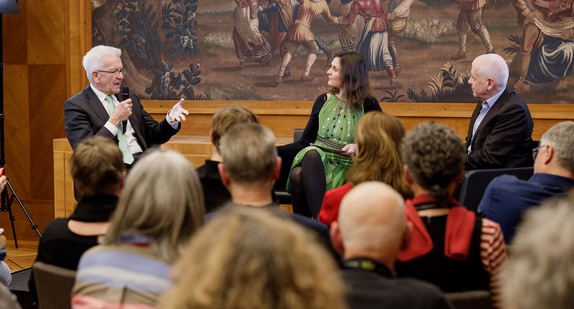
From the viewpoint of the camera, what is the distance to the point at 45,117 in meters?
6.46

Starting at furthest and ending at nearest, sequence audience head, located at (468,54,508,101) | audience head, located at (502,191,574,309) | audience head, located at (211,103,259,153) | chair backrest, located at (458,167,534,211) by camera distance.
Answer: audience head, located at (468,54,508,101), chair backrest, located at (458,167,534,211), audience head, located at (211,103,259,153), audience head, located at (502,191,574,309)

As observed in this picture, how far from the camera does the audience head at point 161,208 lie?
5.68ft

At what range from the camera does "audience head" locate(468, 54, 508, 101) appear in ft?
14.8

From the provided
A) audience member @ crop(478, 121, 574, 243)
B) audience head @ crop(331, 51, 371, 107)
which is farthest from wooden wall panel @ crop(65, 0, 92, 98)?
audience member @ crop(478, 121, 574, 243)

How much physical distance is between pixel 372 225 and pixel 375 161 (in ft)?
4.09

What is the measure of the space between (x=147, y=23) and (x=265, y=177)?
453 centimetres

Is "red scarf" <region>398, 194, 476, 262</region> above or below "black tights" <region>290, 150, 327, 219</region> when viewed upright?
above

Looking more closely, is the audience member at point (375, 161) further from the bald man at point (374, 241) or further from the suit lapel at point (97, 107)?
the suit lapel at point (97, 107)

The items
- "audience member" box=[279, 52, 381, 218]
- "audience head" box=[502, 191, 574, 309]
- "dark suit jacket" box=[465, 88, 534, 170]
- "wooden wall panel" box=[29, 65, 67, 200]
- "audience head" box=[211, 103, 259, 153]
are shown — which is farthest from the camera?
"wooden wall panel" box=[29, 65, 67, 200]

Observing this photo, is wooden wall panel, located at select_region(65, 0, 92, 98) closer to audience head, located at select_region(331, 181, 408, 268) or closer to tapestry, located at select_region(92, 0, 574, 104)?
tapestry, located at select_region(92, 0, 574, 104)

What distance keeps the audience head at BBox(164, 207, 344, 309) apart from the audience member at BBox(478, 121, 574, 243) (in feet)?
6.25

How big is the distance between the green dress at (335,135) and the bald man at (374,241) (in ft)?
8.84

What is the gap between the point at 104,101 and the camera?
477 cm

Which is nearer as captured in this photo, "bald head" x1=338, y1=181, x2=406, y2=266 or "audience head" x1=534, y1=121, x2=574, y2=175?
"bald head" x1=338, y1=181, x2=406, y2=266
